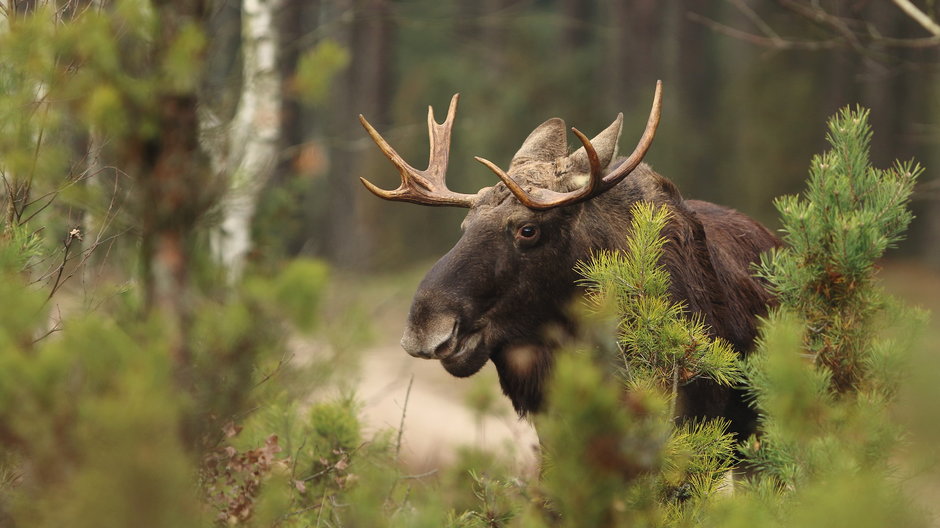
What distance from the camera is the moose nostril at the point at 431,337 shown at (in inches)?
186

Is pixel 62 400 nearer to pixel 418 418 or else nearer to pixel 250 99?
pixel 250 99

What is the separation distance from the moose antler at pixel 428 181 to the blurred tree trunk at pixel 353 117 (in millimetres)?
14313

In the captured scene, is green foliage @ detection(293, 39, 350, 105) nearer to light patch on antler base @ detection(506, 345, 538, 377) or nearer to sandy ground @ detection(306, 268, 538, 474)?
sandy ground @ detection(306, 268, 538, 474)

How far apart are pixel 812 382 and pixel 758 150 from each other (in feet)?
51.6

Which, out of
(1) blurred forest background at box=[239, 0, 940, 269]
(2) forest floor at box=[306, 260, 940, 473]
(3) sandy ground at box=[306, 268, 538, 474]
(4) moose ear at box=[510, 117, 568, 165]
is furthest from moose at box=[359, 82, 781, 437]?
(1) blurred forest background at box=[239, 0, 940, 269]

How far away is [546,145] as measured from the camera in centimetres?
552

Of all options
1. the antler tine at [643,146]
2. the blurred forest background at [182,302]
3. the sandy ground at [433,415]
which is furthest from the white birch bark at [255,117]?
the antler tine at [643,146]

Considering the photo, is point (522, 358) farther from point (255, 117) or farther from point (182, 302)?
point (255, 117)

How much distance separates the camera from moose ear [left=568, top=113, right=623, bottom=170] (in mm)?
5121

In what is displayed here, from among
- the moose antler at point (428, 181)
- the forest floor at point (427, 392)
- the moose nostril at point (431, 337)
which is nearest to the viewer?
the moose nostril at point (431, 337)

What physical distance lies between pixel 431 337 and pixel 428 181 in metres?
1.04

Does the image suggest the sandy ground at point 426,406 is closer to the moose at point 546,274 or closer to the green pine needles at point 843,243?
the moose at point 546,274

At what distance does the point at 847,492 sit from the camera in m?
2.11

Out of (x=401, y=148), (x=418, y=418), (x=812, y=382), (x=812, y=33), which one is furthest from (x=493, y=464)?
(x=401, y=148)
